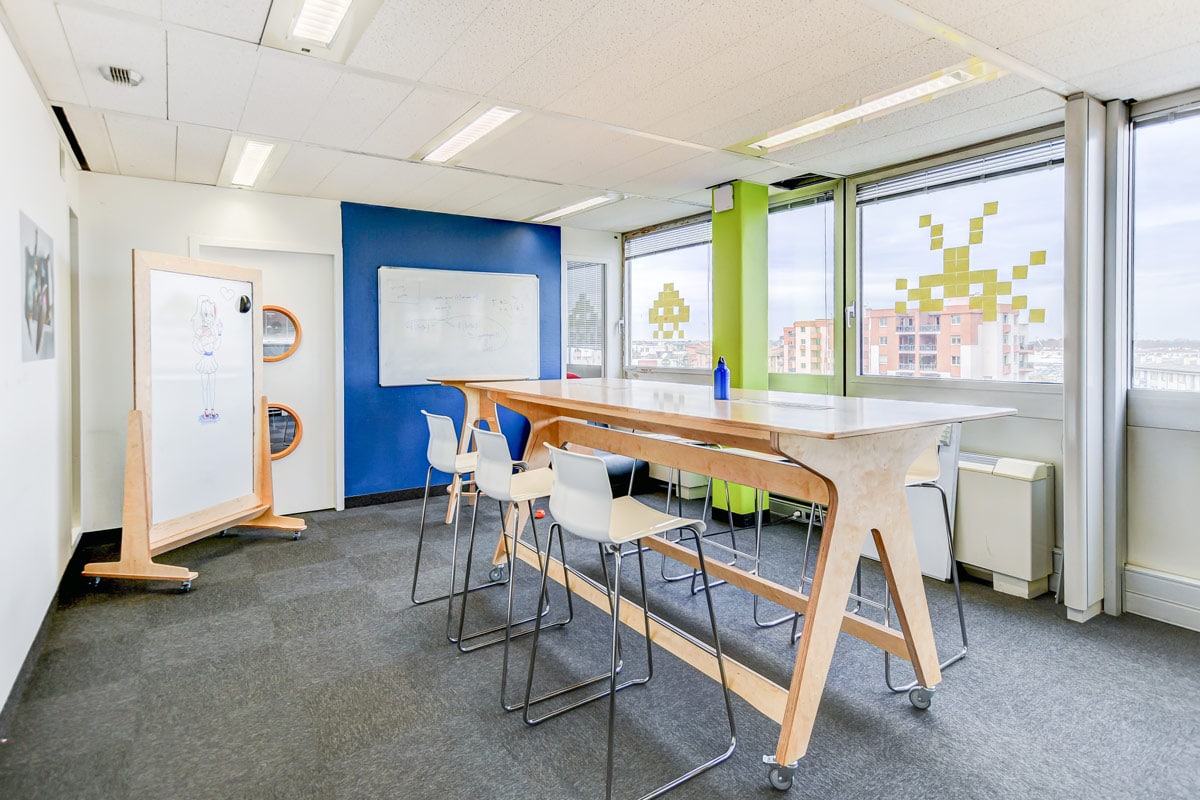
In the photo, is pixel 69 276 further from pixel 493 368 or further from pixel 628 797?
pixel 628 797

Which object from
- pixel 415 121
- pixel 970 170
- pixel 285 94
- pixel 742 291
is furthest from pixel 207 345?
pixel 970 170

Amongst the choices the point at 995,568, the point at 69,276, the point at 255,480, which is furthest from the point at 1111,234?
the point at 69,276

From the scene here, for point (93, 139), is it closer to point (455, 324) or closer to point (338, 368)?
point (338, 368)

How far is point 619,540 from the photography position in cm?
211

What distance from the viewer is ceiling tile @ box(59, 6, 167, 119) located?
2.38m

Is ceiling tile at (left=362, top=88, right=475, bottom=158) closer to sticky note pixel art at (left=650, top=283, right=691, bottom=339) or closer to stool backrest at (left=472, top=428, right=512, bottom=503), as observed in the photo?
stool backrest at (left=472, top=428, right=512, bottom=503)

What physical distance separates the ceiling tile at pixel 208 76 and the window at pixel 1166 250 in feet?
13.8

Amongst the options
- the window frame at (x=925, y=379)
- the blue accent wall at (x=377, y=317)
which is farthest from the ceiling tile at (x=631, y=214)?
the window frame at (x=925, y=379)

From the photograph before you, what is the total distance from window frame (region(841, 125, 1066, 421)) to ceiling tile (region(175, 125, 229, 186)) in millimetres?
4040

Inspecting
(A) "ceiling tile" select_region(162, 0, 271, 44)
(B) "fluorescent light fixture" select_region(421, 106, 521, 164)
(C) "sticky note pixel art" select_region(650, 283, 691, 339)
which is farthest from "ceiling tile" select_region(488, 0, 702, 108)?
(C) "sticky note pixel art" select_region(650, 283, 691, 339)

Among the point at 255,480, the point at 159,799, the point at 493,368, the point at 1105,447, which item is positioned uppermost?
the point at 493,368

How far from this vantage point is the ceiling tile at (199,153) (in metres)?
3.57

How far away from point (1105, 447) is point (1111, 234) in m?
1.07

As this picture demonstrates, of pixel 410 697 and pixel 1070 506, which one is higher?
pixel 1070 506
